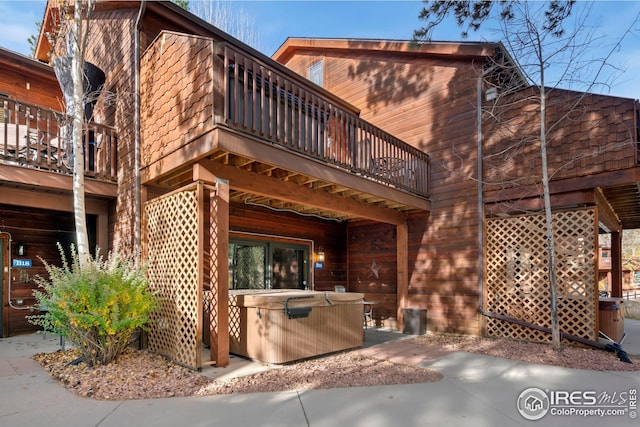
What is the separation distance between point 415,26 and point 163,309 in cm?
619

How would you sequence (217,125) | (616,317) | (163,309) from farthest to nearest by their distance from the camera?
(616,317)
(163,309)
(217,125)

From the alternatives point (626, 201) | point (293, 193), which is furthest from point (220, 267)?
point (626, 201)

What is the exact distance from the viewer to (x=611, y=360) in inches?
213

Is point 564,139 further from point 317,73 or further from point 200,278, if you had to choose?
point 317,73

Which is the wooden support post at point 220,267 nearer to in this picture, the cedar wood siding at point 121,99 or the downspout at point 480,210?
the cedar wood siding at point 121,99

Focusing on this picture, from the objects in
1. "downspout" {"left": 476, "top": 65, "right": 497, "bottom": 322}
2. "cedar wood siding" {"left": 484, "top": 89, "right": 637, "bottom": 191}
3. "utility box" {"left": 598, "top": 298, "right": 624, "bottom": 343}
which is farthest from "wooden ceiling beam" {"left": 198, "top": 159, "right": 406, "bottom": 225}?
"utility box" {"left": 598, "top": 298, "right": 624, "bottom": 343}

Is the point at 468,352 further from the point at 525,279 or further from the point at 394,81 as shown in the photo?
the point at 394,81

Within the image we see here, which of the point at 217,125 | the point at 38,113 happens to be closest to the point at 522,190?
the point at 217,125

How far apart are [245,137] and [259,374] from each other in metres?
2.92

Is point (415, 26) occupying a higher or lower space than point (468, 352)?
higher

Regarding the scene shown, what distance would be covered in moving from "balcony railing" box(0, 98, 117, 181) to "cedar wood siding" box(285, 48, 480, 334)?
6.13 meters

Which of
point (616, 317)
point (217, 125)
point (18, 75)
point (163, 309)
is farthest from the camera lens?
point (18, 75)

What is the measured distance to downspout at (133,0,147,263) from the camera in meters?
6.04

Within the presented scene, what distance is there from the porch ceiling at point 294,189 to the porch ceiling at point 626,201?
3376 mm
